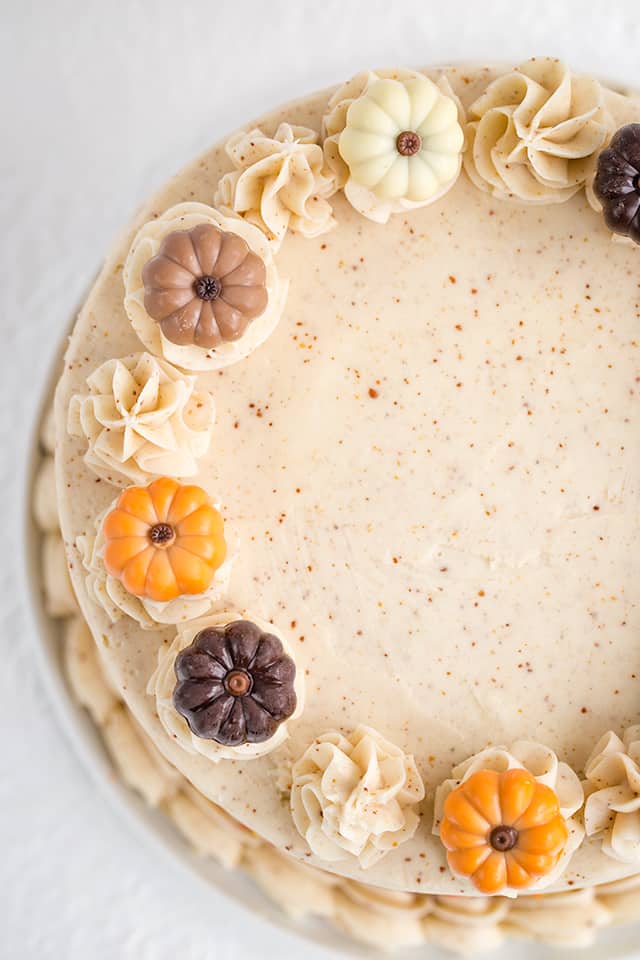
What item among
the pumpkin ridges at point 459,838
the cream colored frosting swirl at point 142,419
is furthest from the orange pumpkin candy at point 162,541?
the pumpkin ridges at point 459,838

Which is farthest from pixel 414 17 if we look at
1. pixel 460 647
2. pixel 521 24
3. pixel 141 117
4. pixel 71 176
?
pixel 460 647

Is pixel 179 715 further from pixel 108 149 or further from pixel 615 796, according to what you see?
pixel 108 149

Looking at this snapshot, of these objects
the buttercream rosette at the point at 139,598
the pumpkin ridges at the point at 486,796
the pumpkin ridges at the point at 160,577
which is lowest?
the pumpkin ridges at the point at 486,796

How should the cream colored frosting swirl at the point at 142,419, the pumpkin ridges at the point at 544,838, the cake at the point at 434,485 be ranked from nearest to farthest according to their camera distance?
the pumpkin ridges at the point at 544,838 < the cream colored frosting swirl at the point at 142,419 < the cake at the point at 434,485

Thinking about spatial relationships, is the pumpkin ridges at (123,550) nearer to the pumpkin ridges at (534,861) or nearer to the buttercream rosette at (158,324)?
the buttercream rosette at (158,324)

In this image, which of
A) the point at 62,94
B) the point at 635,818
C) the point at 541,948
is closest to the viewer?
the point at 635,818

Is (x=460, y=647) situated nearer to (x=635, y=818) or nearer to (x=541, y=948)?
(x=635, y=818)
